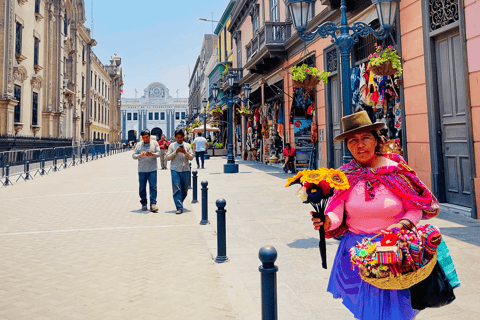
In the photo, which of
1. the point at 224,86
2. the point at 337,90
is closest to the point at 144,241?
the point at 337,90

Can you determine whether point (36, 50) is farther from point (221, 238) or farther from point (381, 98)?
point (221, 238)

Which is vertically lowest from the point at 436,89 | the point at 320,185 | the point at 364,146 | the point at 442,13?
the point at 320,185

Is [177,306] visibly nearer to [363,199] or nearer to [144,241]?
[363,199]

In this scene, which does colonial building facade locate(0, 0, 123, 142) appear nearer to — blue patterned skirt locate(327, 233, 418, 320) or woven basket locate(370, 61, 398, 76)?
woven basket locate(370, 61, 398, 76)

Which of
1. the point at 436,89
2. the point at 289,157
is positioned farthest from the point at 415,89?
the point at 289,157

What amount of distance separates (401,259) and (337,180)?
1.83 feet

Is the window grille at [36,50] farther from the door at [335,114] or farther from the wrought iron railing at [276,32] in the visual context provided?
the door at [335,114]

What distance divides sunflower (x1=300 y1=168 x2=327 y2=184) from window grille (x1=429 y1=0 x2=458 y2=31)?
273 inches

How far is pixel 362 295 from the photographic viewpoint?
2.08m

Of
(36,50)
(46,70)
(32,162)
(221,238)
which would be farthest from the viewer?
(46,70)

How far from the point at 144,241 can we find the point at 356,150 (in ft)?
14.2

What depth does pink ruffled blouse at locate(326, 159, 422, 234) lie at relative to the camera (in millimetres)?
2131

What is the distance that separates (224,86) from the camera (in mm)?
28984

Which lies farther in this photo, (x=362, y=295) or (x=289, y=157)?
(x=289, y=157)
